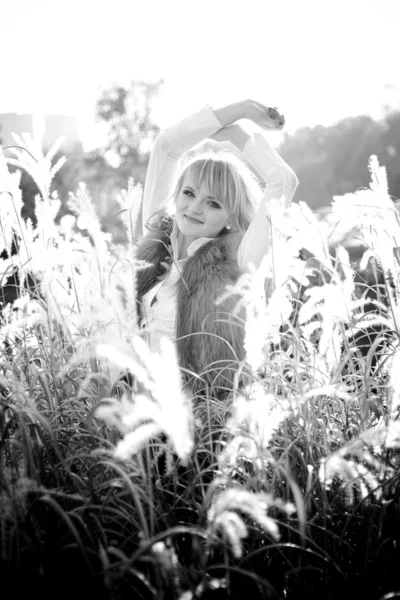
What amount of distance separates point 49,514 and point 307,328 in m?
0.81

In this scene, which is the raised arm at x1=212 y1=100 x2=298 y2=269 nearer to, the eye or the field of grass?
the eye

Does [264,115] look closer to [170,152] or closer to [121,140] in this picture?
[170,152]

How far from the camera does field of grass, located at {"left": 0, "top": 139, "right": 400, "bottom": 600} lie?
802 millimetres

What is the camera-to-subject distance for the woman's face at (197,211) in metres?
2.32

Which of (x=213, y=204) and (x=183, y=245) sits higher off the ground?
(x=213, y=204)

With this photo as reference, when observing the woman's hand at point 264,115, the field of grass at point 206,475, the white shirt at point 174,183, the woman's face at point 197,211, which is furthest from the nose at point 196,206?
the field of grass at point 206,475

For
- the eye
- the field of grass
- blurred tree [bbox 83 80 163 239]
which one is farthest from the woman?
blurred tree [bbox 83 80 163 239]

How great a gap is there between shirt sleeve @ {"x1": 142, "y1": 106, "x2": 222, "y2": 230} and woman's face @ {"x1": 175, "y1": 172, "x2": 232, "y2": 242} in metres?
0.26

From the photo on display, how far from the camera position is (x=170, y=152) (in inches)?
104

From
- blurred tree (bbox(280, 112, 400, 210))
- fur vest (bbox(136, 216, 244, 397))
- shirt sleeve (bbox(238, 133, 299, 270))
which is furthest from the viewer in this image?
blurred tree (bbox(280, 112, 400, 210))

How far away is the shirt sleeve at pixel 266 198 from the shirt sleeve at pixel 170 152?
0.37 metres

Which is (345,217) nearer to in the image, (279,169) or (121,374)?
(121,374)

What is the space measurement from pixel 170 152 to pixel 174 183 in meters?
0.14

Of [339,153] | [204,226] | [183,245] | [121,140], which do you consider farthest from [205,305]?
[121,140]
